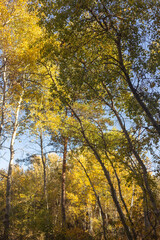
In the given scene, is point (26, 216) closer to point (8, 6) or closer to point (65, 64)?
point (65, 64)

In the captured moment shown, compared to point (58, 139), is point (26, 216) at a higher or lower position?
lower

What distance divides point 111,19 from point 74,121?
5580 millimetres

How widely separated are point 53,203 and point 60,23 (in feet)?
77.4

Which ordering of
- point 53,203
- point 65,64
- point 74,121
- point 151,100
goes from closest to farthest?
point 151,100 → point 65,64 → point 74,121 → point 53,203

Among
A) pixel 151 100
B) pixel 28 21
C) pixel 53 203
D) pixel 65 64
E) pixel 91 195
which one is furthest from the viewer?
pixel 53 203

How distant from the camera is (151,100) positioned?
4344 mm

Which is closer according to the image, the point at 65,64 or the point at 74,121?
the point at 65,64

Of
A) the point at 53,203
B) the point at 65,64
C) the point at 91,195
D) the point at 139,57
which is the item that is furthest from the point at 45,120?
the point at 53,203

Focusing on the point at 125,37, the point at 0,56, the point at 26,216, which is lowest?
the point at 26,216

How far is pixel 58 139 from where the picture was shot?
424 inches

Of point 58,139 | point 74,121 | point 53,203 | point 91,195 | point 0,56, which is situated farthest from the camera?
point 53,203

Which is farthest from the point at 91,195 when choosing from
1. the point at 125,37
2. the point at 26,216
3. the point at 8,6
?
the point at 8,6

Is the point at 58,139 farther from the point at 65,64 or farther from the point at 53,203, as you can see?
the point at 53,203

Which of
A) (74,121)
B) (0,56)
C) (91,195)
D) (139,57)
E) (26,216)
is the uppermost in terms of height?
(0,56)
